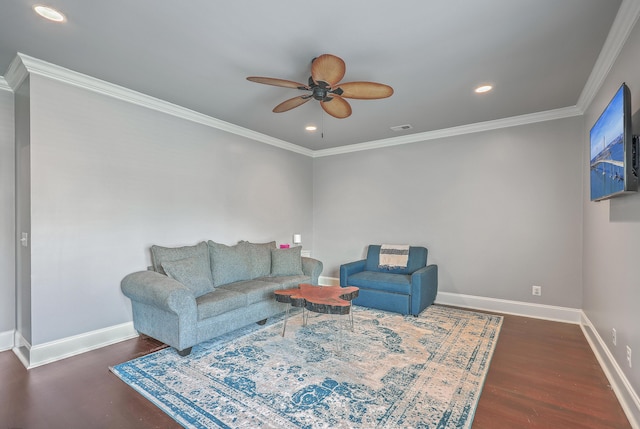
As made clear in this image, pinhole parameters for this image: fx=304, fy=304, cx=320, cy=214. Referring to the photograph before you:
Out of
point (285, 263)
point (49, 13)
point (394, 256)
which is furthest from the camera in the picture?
point (394, 256)

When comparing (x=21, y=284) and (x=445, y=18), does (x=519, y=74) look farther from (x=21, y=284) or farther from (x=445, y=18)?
(x=21, y=284)

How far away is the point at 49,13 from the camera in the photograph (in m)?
2.04

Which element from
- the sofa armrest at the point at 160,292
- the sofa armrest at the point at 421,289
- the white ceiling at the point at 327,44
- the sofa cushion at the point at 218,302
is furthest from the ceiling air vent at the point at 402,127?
the sofa armrest at the point at 160,292

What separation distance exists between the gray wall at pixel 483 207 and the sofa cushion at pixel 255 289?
221cm

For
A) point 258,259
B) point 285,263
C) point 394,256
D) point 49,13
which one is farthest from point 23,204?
point 394,256

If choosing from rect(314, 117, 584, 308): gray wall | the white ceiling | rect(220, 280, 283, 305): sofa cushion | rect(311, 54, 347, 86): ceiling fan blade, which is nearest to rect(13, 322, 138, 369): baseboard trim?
rect(220, 280, 283, 305): sofa cushion

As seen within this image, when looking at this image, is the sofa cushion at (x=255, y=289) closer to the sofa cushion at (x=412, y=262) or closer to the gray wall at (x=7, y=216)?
the sofa cushion at (x=412, y=262)

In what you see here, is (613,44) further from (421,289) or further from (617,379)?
(421,289)

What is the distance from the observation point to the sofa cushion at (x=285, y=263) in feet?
14.0

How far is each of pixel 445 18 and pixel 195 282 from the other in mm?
3168

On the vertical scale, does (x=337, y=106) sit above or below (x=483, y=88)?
below

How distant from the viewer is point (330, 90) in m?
2.56

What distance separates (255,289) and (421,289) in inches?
81.6

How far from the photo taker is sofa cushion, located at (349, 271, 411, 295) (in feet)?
13.0
